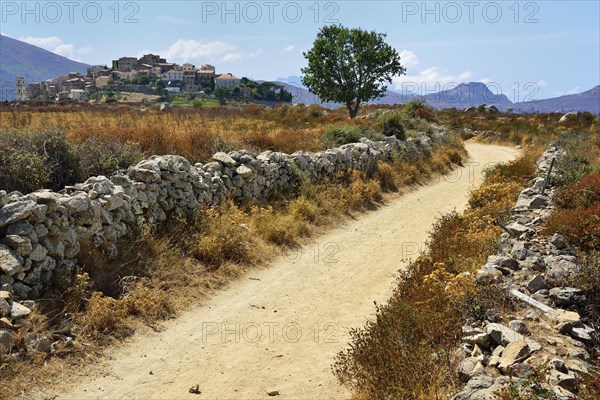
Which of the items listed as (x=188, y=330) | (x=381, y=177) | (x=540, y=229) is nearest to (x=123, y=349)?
(x=188, y=330)

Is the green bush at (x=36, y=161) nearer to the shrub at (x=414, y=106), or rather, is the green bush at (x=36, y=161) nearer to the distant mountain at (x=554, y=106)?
the shrub at (x=414, y=106)

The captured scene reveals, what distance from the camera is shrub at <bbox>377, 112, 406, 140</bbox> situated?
23219 mm

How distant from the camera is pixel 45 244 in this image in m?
7.07

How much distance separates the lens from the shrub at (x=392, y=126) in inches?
914

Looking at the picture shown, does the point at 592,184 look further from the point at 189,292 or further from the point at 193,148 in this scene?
the point at 193,148

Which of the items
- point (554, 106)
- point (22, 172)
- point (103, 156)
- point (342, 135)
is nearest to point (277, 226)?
point (103, 156)

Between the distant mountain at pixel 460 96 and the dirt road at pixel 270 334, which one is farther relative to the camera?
the distant mountain at pixel 460 96

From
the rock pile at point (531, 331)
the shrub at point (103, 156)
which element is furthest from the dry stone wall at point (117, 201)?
the rock pile at point (531, 331)

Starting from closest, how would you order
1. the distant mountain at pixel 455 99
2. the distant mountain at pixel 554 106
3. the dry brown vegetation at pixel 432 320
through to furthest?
the dry brown vegetation at pixel 432 320, the distant mountain at pixel 455 99, the distant mountain at pixel 554 106

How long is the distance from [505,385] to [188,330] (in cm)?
470

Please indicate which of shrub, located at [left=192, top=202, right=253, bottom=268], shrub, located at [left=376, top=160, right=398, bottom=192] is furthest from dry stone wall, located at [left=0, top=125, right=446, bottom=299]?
shrub, located at [left=376, top=160, right=398, bottom=192]

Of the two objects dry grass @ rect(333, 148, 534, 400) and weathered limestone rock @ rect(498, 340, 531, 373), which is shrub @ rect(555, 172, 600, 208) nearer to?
dry grass @ rect(333, 148, 534, 400)

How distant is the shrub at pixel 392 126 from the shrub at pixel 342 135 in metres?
3.31

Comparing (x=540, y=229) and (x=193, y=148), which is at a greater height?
(x=193, y=148)
